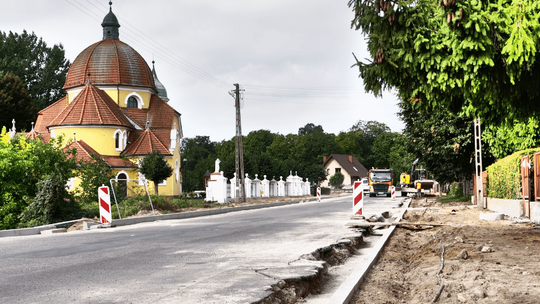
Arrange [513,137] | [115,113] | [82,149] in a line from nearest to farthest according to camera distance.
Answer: [513,137] → [82,149] → [115,113]

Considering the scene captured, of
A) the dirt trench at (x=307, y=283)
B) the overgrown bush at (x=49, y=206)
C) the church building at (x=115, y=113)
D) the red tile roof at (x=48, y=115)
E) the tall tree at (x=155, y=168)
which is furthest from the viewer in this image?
the red tile roof at (x=48, y=115)

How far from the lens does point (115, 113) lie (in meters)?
50.8

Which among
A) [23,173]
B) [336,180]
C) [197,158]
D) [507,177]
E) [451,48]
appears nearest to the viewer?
[451,48]

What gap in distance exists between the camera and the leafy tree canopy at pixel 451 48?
870 cm

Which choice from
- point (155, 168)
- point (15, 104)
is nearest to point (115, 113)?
point (155, 168)

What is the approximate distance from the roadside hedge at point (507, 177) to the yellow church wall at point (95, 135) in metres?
34.4

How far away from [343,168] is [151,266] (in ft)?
342

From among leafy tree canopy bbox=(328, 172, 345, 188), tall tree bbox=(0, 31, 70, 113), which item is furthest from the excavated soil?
leafy tree canopy bbox=(328, 172, 345, 188)

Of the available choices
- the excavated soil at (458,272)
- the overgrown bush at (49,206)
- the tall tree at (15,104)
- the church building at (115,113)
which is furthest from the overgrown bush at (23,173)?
the tall tree at (15,104)

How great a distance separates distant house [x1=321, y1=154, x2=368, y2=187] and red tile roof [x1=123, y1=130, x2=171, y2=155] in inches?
2450

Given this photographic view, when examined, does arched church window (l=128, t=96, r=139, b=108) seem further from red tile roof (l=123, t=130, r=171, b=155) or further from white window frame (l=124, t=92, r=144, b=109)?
red tile roof (l=123, t=130, r=171, b=155)

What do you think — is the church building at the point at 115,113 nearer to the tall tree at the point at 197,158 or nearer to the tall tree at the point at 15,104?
the tall tree at the point at 15,104

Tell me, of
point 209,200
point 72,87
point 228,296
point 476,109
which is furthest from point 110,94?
point 228,296

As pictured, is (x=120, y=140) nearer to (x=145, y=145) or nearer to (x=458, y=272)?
(x=145, y=145)
